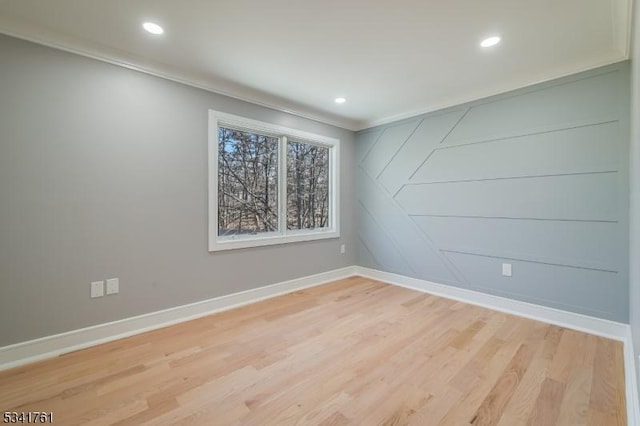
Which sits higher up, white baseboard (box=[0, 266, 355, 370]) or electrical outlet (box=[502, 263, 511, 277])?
electrical outlet (box=[502, 263, 511, 277])

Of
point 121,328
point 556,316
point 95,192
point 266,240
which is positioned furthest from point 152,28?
point 556,316

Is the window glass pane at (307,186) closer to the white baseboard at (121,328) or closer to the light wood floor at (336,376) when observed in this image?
the white baseboard at (121,328)

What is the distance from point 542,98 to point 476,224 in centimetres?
142

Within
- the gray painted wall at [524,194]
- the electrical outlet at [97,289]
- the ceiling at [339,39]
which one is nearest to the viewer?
the ceiling at [339,39]

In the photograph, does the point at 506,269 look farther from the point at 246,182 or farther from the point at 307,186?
the point at 246,182

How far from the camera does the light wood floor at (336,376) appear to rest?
1.52 m

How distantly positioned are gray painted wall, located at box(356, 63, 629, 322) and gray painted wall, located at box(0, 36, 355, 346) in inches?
97.1

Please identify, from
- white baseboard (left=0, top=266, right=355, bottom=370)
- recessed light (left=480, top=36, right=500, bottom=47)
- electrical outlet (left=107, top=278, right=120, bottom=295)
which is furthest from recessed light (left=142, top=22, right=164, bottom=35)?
recessed light (left=480, top=36, right=500, bottom=47)

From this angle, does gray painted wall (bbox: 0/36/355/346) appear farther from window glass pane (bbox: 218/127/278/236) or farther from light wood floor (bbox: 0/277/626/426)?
light wood floor (bbox: 0/277/626/426)

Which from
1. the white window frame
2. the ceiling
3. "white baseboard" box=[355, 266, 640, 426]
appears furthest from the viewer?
the white window frame

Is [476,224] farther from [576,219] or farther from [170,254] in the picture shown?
[170,254]

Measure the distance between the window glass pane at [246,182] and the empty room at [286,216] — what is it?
1.1 inches

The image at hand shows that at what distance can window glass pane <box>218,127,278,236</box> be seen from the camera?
314 cm

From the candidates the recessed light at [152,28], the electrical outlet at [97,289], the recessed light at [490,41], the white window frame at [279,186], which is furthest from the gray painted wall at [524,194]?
the electrical outlet at [97,289]
